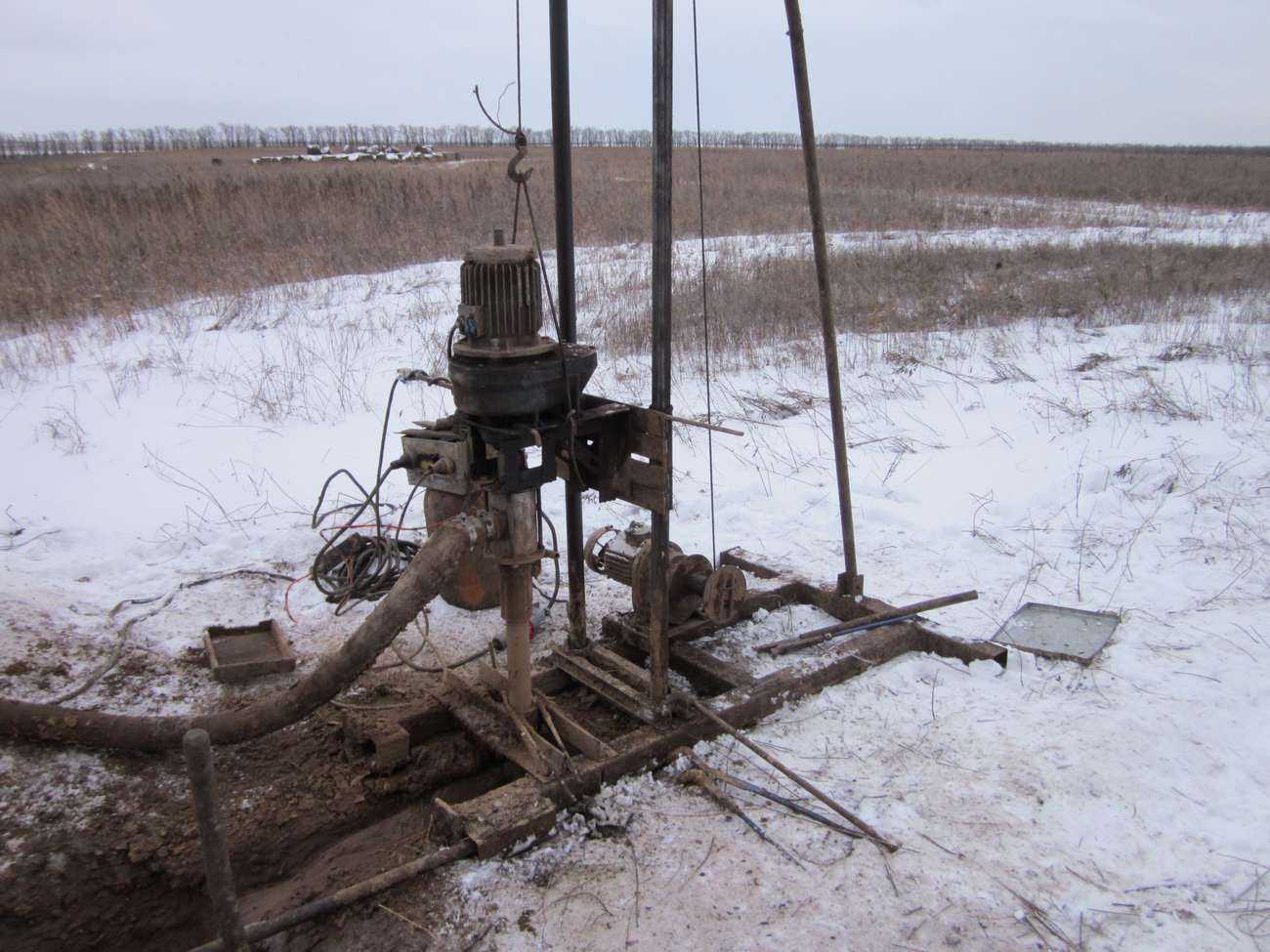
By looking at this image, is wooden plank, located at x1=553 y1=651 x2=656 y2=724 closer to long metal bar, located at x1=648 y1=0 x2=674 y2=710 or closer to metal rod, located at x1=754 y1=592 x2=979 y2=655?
long metal bar, located at x1=648 y1=0 x2=674 y2=710

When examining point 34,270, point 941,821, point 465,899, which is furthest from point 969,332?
point 34,270

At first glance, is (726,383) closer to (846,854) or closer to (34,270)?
(846,854)

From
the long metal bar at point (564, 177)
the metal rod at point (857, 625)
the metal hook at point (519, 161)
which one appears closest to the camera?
the metal hook at point (519, 161)

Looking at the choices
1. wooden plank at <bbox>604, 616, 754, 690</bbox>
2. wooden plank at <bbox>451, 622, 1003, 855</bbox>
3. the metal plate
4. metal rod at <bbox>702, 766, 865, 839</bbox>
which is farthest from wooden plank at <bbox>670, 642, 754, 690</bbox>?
the metal plate

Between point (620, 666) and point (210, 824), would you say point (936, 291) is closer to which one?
point (620, 666)

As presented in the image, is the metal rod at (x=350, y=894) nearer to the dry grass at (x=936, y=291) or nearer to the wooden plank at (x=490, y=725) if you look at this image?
the wooden plank at (x=490, y=725)

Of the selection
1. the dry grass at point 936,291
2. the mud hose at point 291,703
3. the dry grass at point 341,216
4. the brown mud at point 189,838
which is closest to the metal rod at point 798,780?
the brown mud at point 189,838

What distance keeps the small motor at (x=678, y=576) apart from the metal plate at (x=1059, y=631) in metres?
1.21

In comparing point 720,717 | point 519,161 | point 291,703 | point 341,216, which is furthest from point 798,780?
point 341,216

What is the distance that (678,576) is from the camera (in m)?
3.59

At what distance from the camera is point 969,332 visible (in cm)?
873

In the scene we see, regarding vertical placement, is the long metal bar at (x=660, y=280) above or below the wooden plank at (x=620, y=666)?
above

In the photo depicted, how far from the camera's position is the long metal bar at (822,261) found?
345cm

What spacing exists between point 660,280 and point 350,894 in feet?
6.41
